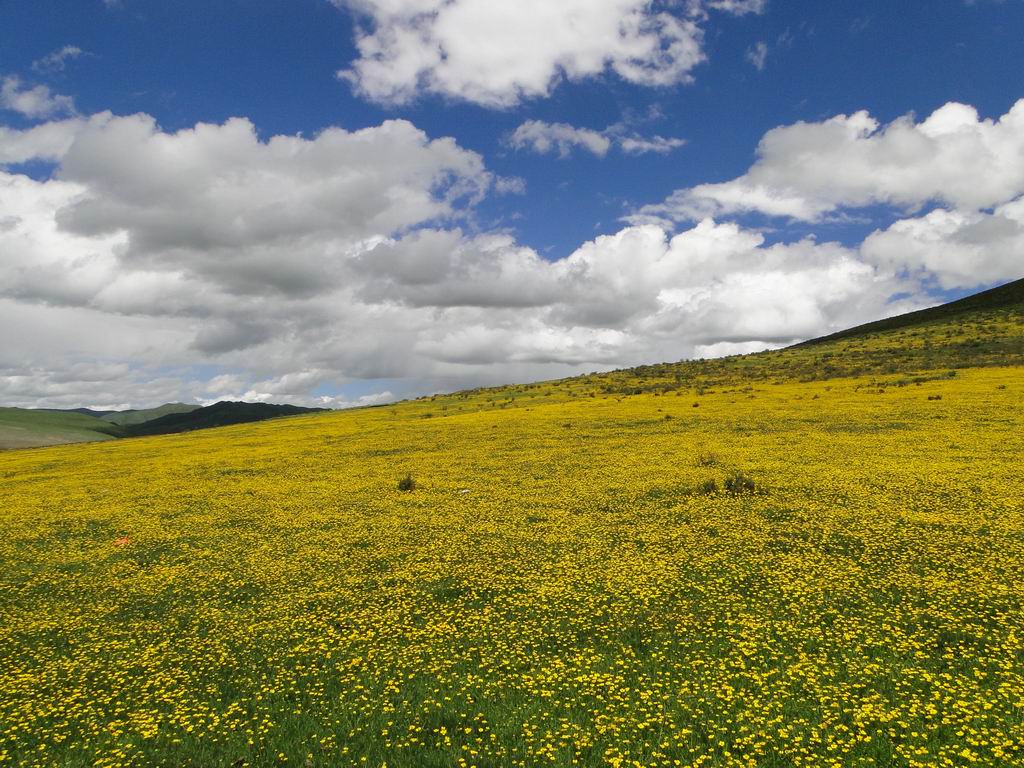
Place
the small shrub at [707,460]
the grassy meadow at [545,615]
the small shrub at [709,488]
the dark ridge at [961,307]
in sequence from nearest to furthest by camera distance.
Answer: the grassy meadow at [545,615], the small shrub at [709,488], the small shrub at [707,460], the dark ridge at [961,307]

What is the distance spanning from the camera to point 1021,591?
13.4 meters

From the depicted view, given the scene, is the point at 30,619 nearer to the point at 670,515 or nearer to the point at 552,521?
the point at 552,521

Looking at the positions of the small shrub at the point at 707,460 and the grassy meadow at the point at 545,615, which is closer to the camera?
the grassy meadow at the point at 545,615

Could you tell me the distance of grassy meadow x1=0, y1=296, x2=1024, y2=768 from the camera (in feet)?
31.5

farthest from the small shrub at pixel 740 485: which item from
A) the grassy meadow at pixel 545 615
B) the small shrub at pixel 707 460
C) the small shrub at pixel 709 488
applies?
the small shrub at pixel 707 460

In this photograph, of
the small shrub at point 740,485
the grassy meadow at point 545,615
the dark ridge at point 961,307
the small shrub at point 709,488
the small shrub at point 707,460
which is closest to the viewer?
the grassy meadow at point 545,615

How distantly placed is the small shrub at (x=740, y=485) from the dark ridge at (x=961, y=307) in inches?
4500

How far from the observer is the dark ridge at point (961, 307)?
115 metres

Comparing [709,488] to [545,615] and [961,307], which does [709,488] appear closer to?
[545,615]

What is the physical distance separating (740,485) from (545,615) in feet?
42.9

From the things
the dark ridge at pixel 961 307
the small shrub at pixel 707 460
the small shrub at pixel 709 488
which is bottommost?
the small shrub at pixel 709 488

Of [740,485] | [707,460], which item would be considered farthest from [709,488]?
[707,460]

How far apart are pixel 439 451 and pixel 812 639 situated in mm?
31795

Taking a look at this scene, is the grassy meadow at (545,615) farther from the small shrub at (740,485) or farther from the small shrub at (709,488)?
the small shrub at (709,488)
